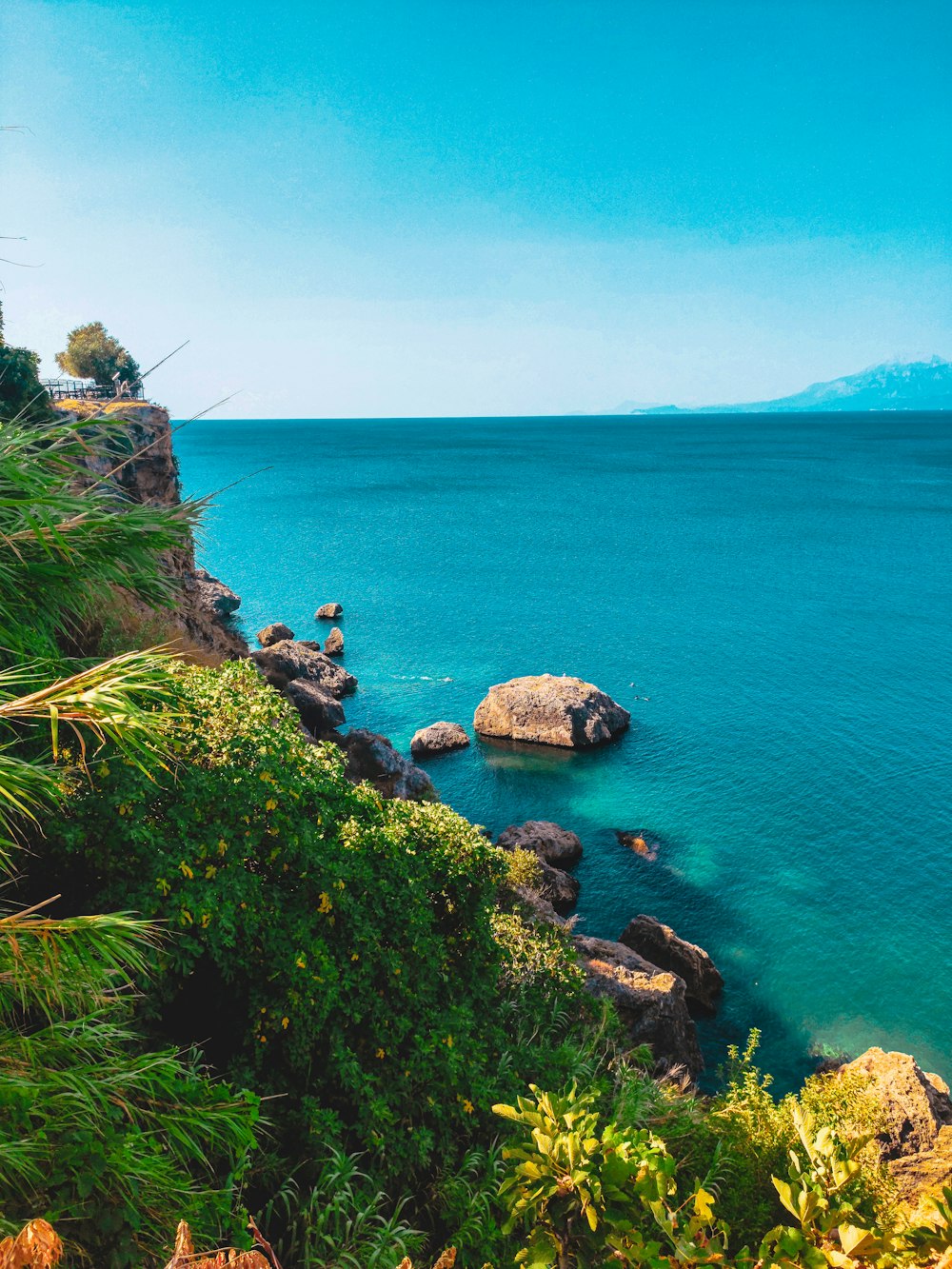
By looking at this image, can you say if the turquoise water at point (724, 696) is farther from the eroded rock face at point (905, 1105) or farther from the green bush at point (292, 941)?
the green bush at point (292, 941)

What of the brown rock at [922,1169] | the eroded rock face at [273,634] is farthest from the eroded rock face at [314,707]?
the brown rock at [922,1169]

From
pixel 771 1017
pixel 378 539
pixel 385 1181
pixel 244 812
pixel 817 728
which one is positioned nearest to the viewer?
pixel 385 1181

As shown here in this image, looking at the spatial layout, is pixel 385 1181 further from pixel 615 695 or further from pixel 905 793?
pixel 615 695

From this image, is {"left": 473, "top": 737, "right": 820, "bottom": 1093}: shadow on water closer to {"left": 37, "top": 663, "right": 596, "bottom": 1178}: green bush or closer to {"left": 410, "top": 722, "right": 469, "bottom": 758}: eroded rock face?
{"left": 410, "top": 722, "right": 469, "bottom": 758}: eroded rock face

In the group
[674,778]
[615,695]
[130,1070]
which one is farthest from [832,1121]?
[615,695]

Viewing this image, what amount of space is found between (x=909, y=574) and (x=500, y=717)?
2241 inches

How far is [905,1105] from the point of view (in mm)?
19203

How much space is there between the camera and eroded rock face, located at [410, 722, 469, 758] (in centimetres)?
4478

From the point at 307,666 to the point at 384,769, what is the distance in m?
18.4

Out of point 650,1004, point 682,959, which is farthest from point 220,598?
point 650,1004

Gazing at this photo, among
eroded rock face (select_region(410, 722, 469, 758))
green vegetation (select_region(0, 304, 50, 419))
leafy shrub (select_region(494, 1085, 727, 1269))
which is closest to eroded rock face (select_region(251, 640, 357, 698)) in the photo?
eroded rock face (select_region(410, 722, 469, 758))

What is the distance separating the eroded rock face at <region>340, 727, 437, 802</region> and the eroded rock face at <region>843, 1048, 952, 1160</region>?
2061 centimetres

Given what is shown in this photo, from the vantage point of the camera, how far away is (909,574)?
80188 millimetres

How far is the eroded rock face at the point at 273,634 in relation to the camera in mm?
61562
